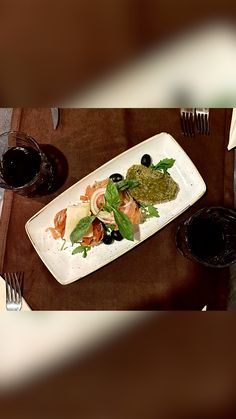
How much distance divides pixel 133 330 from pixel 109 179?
442 mm

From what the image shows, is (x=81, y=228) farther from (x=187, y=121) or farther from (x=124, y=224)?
(x=187, y=121)

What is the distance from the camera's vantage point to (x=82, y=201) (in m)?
0.85

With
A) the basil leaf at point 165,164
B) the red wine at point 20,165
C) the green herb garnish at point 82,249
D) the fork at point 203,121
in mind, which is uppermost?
the fork at point 203,121

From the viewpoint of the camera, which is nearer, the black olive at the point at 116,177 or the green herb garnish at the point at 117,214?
the green herb garnish at the point at 117,214

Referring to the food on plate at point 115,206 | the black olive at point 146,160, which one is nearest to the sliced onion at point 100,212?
the food on plate at point 115,206

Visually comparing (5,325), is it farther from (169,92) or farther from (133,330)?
(169,92)

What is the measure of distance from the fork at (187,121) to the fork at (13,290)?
0.43 metres

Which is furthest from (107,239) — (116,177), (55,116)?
(55,116)

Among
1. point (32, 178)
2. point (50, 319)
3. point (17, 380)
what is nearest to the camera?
point (17, 380)

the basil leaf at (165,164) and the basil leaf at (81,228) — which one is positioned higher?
the basil leaf at (165,164)

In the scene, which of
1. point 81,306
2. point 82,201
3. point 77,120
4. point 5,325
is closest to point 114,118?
point 77,120

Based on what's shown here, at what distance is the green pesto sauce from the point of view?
2.73ft

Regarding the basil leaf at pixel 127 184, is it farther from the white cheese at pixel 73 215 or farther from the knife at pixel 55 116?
the knife at pixel 55 116

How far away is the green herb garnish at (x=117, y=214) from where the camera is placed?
762 mm
